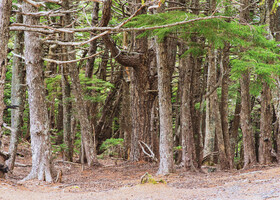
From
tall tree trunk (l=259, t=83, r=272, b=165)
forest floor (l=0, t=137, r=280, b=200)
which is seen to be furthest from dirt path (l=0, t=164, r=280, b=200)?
tall tree trunk (l=259, t=83, r=272, b=165)

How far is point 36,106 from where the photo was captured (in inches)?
374

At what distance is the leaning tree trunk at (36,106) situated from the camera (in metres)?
9.46

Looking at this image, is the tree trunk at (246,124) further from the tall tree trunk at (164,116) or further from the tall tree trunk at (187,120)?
the tall tree trunk at (164,116)

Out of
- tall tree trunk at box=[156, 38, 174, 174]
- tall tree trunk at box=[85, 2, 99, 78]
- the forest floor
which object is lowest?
the forest floor

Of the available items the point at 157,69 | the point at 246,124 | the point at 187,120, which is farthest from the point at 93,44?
the point at 246,124

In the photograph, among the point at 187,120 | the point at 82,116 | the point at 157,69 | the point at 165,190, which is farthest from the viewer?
the point at 82,116

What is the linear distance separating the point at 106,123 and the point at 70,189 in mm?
12183

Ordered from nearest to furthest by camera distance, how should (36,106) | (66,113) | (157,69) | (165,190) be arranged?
(165,190) → (36,106) → (157,69) → (66,113)

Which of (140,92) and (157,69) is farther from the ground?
(157,69)

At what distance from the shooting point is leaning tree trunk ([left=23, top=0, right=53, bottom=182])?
31.0 ft

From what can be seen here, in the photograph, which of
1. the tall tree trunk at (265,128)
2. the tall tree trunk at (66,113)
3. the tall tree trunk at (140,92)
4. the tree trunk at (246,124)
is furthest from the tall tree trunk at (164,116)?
the tall tree trunk at (66,113)

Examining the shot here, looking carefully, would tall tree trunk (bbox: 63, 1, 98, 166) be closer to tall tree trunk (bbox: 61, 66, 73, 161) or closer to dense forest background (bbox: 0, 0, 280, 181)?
dense forest background (bbox: 0, 0, 280, 181)

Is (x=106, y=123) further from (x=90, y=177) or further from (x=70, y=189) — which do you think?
(x=70, y=189)

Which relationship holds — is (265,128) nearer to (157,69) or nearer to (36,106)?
(157,69)
